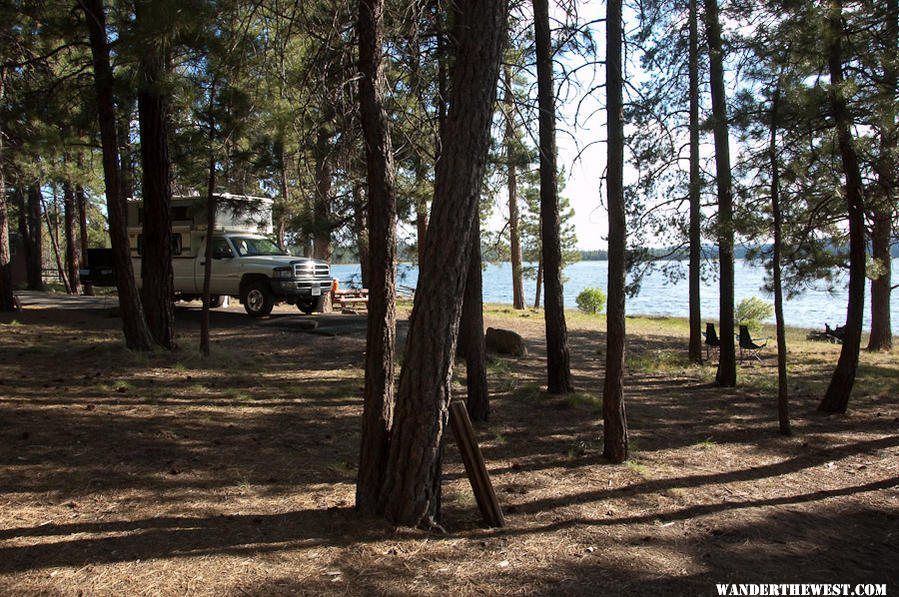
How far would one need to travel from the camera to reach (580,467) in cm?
599

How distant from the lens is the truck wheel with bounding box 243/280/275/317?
49.2ft

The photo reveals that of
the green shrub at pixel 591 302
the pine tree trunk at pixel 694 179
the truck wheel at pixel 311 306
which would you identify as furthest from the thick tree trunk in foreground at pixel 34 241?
the green shrub at pixel 591 302

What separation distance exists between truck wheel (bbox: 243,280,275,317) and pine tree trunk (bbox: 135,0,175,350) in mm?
5311

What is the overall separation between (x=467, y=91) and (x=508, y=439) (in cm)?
400

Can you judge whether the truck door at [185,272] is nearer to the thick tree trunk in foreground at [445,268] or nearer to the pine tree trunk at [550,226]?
the pine tree trunk at [550,226]

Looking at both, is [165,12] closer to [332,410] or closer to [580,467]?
[332,410]

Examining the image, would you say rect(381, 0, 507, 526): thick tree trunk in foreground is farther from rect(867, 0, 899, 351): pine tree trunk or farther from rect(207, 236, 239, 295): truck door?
rect(207, 236, 239, 295): truck door

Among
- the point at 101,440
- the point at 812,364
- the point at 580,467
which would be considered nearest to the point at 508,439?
the point at 580,467

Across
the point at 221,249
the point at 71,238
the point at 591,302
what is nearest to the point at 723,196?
the point at 221,249

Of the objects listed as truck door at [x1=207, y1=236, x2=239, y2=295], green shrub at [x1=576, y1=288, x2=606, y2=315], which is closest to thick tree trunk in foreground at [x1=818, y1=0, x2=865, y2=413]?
truck door at [x1=207, y1=236, x2=239, y2=295]

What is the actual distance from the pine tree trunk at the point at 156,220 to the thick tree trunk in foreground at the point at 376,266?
5680 mm

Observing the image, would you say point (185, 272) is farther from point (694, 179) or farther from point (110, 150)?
point (694, 179)

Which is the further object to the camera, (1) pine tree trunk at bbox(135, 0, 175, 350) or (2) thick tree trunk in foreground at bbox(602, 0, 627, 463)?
(1) pine tree trunk at bbox(135, 0, 175, 350)

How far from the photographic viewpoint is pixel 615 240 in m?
5.86
